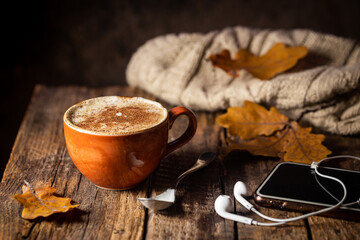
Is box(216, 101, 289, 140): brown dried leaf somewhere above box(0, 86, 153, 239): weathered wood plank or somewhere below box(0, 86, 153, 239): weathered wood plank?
above

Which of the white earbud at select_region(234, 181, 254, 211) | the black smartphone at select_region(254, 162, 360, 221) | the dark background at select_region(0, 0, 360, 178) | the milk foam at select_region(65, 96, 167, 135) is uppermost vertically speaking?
the milk foam at select_region(65, 96, 167, 135)

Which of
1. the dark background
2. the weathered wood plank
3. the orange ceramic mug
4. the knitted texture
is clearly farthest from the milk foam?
the dark background

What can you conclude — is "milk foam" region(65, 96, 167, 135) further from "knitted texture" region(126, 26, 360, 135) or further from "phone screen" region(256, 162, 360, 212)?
"knitted texture" region(126, 26, 360, 135)

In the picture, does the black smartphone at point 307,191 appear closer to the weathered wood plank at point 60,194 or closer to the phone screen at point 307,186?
the phone screen at point 307,186

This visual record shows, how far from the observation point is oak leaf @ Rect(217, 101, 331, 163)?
33.8 inches

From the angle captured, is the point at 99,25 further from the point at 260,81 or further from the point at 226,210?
the point at 226,210

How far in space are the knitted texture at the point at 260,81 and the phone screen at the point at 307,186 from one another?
28 centimetres

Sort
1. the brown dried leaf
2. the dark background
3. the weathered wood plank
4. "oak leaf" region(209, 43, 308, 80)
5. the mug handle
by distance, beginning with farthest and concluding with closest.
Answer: the dark background → "oak leaf" region(209, 43, 308, 80) → the brown dried leaf → the mug handle → the weathered wood plank

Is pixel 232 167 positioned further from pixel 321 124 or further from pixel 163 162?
pixel 321 124

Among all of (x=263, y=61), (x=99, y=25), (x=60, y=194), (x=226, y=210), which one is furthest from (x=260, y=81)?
(x=99, y=25)

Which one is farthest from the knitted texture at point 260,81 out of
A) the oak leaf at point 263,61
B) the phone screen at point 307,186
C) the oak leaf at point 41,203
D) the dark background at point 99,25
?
the oak leaf at point 41,203

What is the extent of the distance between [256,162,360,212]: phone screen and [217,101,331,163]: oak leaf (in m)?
0.09

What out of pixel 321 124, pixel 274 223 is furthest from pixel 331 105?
pixel 274 223

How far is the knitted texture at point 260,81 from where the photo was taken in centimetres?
97
